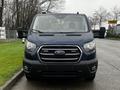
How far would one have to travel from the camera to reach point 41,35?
955 centimetres

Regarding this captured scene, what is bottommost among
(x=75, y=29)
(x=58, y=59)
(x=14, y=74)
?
(x=14, y=74)

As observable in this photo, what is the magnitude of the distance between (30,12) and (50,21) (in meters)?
60.9

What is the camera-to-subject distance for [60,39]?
9.15 meters

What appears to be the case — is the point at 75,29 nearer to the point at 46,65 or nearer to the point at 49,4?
the point at 46,65

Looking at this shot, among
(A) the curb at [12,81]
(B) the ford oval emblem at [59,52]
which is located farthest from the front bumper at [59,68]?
(A) the curb at [12,81]

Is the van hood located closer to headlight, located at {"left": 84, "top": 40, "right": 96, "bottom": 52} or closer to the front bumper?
headlight, located at {"left": 84, "top": 40, "right": 96, "bottom": 52}

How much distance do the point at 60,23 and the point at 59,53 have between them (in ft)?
6.24

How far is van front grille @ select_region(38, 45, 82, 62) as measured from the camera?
888 centimetres

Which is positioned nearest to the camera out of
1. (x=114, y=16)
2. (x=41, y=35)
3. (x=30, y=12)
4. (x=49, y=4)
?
(x=41, y=35)

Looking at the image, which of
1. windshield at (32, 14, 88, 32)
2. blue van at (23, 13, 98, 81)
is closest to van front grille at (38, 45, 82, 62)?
blue van at (23, 13, 98, 81)

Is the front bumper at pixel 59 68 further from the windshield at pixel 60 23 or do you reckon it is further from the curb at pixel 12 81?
the windshield at pixel 60 23

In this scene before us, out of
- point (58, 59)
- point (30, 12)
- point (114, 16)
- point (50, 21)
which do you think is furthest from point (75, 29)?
point (114, 16)

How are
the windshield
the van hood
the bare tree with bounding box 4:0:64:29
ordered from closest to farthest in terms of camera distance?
the van hood
the windshield
the bare tree with bounding box 4:0:64:29

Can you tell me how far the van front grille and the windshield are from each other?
4.41 feet
